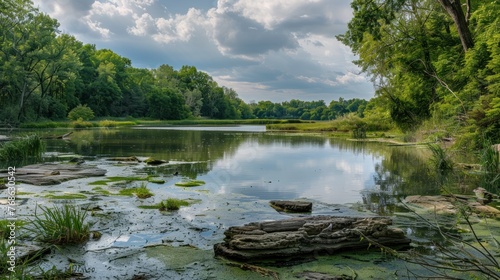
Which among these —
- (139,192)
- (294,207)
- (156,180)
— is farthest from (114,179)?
(294,207)

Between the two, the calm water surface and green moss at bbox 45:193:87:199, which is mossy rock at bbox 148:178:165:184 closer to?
the calm water surface

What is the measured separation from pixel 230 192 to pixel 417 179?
268 inches

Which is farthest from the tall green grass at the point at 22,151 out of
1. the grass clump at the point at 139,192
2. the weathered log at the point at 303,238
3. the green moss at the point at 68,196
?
the weathered log at the point at 303,238

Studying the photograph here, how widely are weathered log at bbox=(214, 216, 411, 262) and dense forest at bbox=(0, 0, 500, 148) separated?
9.04 feet

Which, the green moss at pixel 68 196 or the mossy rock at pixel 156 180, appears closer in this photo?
the green moss at pixel 68 196

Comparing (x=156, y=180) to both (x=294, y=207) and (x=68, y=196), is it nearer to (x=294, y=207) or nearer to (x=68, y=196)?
(x=68, y=196)

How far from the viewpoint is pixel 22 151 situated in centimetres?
1681

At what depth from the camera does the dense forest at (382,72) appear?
53.6ft

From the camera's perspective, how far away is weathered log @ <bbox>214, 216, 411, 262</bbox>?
539 centimetres

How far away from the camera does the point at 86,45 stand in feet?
311

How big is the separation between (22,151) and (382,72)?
2519 cm

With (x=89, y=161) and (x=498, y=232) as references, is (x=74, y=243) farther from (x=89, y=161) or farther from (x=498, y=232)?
(x=89, y=161)

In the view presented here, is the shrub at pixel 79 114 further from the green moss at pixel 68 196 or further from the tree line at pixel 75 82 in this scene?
the green moss at pixel 68 196

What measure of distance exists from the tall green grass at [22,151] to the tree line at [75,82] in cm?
1304
